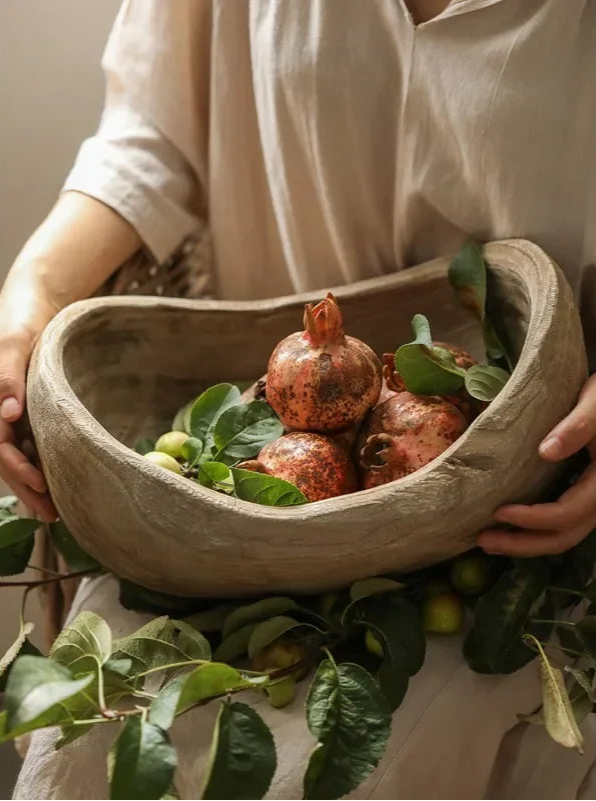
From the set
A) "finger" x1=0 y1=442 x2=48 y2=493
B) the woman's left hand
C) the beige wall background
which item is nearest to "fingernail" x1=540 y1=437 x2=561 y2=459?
the woman's left hand

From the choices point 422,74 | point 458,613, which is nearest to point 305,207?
point 422,74

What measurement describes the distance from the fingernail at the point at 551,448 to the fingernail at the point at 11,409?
335mm

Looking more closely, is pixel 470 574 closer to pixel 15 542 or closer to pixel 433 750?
pixel 433 750

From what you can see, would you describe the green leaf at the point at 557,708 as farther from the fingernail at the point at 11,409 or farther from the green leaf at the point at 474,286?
the fingernail at the point at 11,409

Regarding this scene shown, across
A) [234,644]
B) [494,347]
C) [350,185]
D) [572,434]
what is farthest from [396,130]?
[234,644]

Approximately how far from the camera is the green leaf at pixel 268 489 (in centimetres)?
50

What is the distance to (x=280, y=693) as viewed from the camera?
19.1 inches

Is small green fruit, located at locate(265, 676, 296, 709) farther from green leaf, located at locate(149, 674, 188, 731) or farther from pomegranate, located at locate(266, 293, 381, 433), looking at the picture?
pomegranate, located at locate(266, 293, 381, 433)

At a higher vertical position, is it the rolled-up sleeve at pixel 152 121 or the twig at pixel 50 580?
the rolled-up sleeve at pixel 152 121

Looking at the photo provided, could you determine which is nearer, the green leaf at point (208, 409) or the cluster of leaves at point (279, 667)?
the cluster of leaves at point (279, 667)

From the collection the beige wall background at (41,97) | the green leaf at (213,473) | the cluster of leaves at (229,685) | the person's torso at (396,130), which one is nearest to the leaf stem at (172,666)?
the cluster of leaves at (229,685)

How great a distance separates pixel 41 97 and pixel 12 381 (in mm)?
459

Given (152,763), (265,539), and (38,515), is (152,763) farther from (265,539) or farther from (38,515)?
(38,515)

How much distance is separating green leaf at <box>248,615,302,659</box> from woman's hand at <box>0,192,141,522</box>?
7.4 inches
